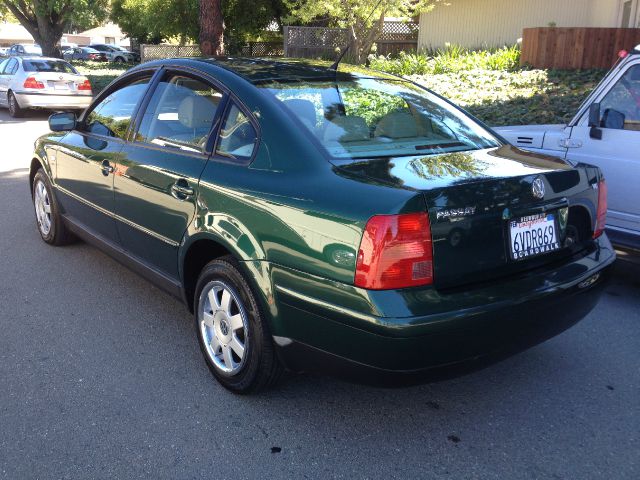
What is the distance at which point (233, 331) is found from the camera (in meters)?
3.45

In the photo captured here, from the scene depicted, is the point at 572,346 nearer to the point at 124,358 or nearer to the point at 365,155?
the point at 365,155

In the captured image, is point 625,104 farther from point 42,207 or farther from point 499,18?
point 499,18

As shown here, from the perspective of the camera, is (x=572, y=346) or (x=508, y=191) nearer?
(x=508, y=191)

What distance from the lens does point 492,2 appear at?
2048 centimetres

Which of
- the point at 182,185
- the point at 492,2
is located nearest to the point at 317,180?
the point at 182,185

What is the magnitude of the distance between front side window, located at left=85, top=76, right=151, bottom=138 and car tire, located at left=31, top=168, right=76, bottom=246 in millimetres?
916

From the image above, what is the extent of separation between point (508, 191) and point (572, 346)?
1.64 meters

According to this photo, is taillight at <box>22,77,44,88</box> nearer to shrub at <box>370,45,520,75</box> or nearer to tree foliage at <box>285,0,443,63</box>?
tree foliage at <box>285,0,443,63</box>

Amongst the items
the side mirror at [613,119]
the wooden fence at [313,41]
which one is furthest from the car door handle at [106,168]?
the wooden fence at [313,41]

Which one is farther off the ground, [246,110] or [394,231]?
[246,110]

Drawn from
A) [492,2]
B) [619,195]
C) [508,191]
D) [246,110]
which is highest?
[492,2]

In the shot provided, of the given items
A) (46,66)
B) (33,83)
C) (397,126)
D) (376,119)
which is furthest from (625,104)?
(46,66)

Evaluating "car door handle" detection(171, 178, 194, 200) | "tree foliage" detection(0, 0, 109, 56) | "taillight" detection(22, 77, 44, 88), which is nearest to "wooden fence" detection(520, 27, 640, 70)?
"taillight" detection(22, 77, 44, 88)

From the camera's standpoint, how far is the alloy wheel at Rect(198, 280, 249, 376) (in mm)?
3387
